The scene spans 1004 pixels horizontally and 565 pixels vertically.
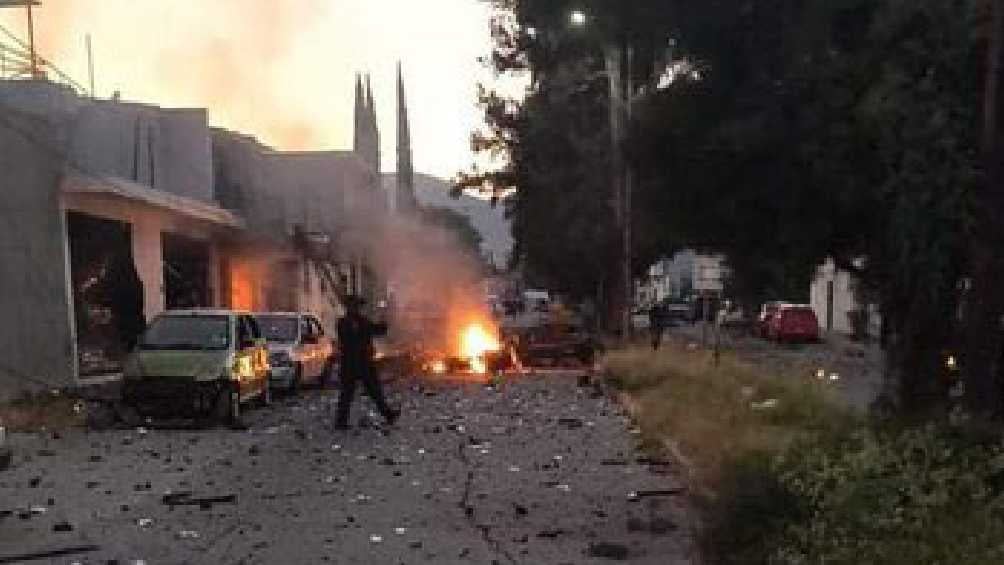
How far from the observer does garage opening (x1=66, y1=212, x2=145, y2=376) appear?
2120 cm

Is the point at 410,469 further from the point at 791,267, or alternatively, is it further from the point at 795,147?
the point at 795,147

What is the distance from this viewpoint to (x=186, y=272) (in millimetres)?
30906

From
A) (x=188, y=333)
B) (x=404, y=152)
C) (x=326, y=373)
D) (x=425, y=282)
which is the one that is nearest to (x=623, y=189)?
(x=326, y=373)

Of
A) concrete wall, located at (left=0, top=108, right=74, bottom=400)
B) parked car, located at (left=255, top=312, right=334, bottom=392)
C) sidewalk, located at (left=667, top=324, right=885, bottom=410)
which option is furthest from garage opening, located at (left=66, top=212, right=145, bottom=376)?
sidewalk, located at (left=667, top=324, right=885, bottom=410)

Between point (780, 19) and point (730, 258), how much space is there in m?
3.08

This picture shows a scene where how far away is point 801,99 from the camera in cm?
920

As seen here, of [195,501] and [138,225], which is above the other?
[138,225]

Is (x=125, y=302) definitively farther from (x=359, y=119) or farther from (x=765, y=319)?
(x=359, y=119)

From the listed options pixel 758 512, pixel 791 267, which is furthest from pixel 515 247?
pixel 758 512

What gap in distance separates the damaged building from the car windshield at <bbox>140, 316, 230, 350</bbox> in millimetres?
2456

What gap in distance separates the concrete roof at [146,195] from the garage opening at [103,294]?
76cm

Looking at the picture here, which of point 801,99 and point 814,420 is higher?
point 801,99

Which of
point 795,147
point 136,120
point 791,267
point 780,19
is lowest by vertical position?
point 791,267

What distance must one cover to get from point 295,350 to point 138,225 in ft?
18.7
